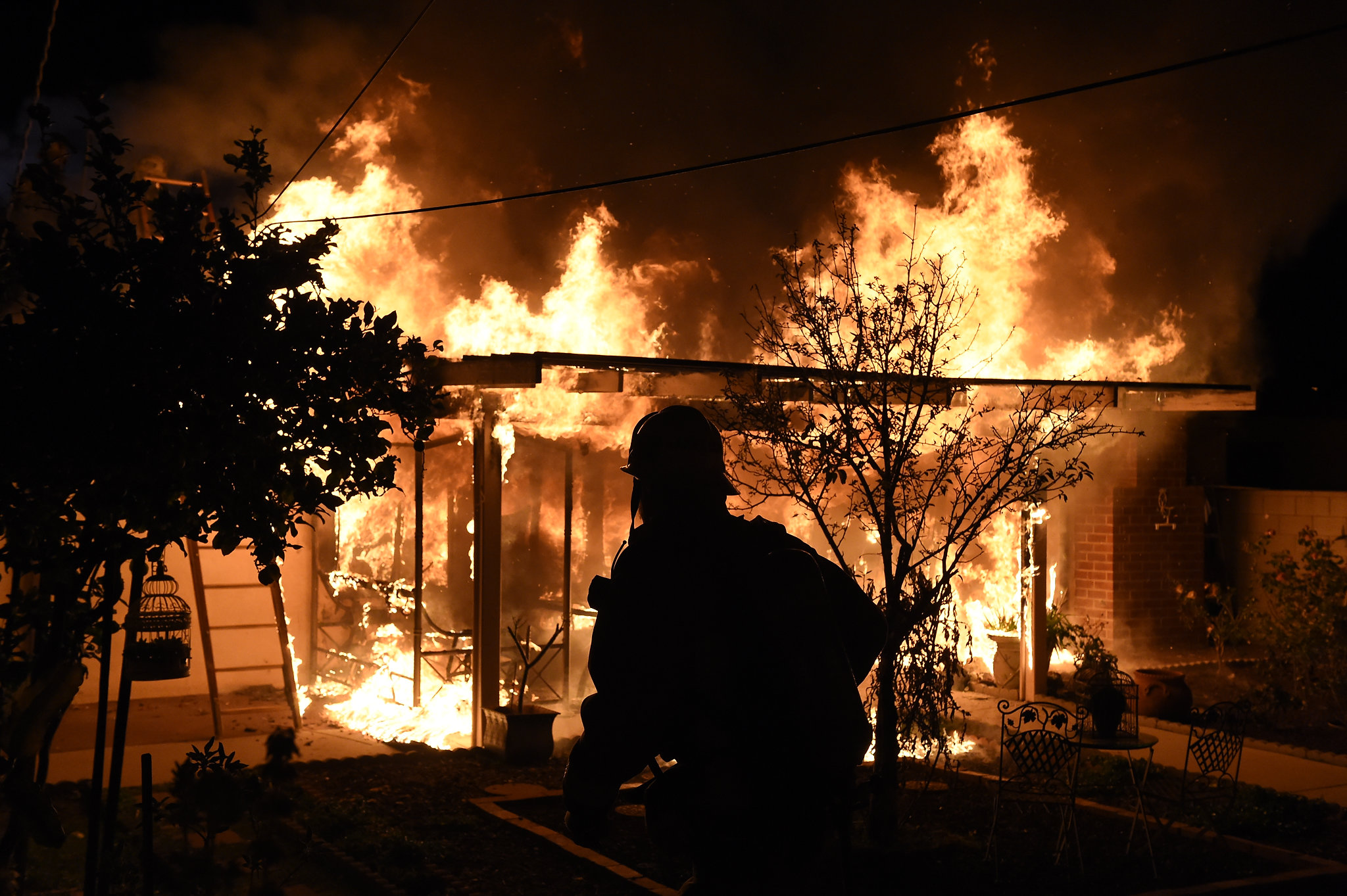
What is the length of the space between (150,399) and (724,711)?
219 centimetres

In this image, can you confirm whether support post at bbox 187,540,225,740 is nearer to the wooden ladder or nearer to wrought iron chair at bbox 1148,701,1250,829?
the wooden ladder

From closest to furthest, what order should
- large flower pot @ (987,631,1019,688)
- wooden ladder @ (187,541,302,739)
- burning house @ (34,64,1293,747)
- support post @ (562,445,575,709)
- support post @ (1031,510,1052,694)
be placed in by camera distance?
wooden ladder @ (187,541,302,739)
burning house @ (34,64,1293,747)
support post @ (562,445,575,709)
support post @ (1031,510,1052,694)
large flower pot @ (987,631,1019,688)

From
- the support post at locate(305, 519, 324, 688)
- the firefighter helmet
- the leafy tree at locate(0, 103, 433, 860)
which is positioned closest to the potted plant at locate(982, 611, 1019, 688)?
the support post at locate(305, 519, 324, 688)

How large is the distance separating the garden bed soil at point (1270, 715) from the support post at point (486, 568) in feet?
23.1

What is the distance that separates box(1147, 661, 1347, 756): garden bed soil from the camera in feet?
33.8

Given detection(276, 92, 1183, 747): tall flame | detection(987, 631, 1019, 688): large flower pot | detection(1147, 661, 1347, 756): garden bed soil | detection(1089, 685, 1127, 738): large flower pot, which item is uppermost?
detection(276, 92, 1183, 747): tall flame

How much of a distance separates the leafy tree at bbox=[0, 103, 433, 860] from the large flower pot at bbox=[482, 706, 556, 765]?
5523 mm

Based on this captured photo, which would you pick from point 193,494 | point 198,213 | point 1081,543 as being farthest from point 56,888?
point 1081,543

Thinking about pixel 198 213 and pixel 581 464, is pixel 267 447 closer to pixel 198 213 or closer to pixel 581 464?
pixel 198 213

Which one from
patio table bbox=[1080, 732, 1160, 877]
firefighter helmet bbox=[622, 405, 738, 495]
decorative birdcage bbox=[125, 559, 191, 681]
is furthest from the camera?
patio table bbox=[1080, 732, 1160, 877]

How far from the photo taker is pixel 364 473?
13.5 ft

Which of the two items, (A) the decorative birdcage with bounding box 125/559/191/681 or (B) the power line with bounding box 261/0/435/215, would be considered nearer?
(A) the decorative birdcage with bounding box 125/559/191/681

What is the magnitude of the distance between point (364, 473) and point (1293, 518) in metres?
15.6

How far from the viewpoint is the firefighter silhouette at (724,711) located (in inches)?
108
